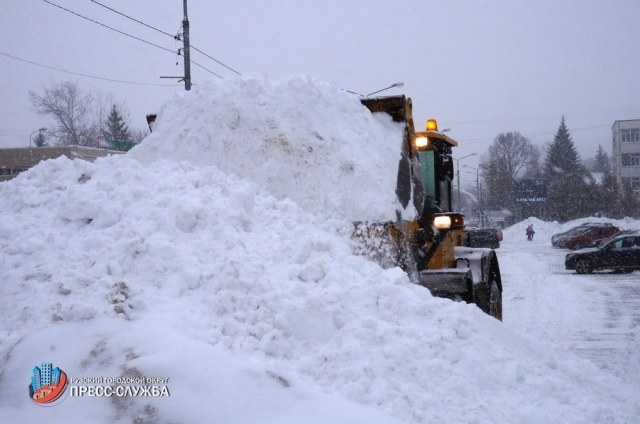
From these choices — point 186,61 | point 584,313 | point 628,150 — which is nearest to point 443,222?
point 584,313

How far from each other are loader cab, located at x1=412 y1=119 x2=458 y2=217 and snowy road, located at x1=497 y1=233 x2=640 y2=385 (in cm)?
279

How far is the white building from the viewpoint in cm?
6206

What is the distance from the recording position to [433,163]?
6.73 meters

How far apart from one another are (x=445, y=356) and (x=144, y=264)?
2341mm

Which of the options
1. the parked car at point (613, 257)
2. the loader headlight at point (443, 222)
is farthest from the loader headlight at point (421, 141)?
the parked car at point (613, 257)

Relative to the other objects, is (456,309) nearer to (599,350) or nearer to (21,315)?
(21,315)

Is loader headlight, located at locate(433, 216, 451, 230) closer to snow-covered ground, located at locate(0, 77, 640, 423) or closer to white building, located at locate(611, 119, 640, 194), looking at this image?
snow-covered ground, located at locate(0, 77, 640, 423)

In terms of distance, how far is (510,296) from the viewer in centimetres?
1229

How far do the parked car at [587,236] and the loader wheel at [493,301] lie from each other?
26.8 m

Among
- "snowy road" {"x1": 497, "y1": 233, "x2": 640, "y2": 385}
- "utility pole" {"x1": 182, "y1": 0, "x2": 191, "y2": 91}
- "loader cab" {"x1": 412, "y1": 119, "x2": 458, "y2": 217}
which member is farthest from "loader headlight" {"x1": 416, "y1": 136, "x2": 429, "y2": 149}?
"utility pole" {"x1": 182, "y1": 0, "x2": 191, "y2": 91}

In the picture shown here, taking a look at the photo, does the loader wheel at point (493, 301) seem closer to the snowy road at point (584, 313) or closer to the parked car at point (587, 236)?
the snowy road at point (584, 313)

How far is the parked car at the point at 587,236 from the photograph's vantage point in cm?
3120

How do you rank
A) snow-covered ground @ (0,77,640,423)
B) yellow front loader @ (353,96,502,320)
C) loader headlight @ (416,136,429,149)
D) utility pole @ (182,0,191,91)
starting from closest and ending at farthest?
1. snow-covered ground @ (0,77,640,423)
2. yellow front loader @ (353,96,502,320)
3. loader headlight @ (416,136,429,149)
4. utility pole @ (182,0,191,91)

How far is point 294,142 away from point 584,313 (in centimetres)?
772
